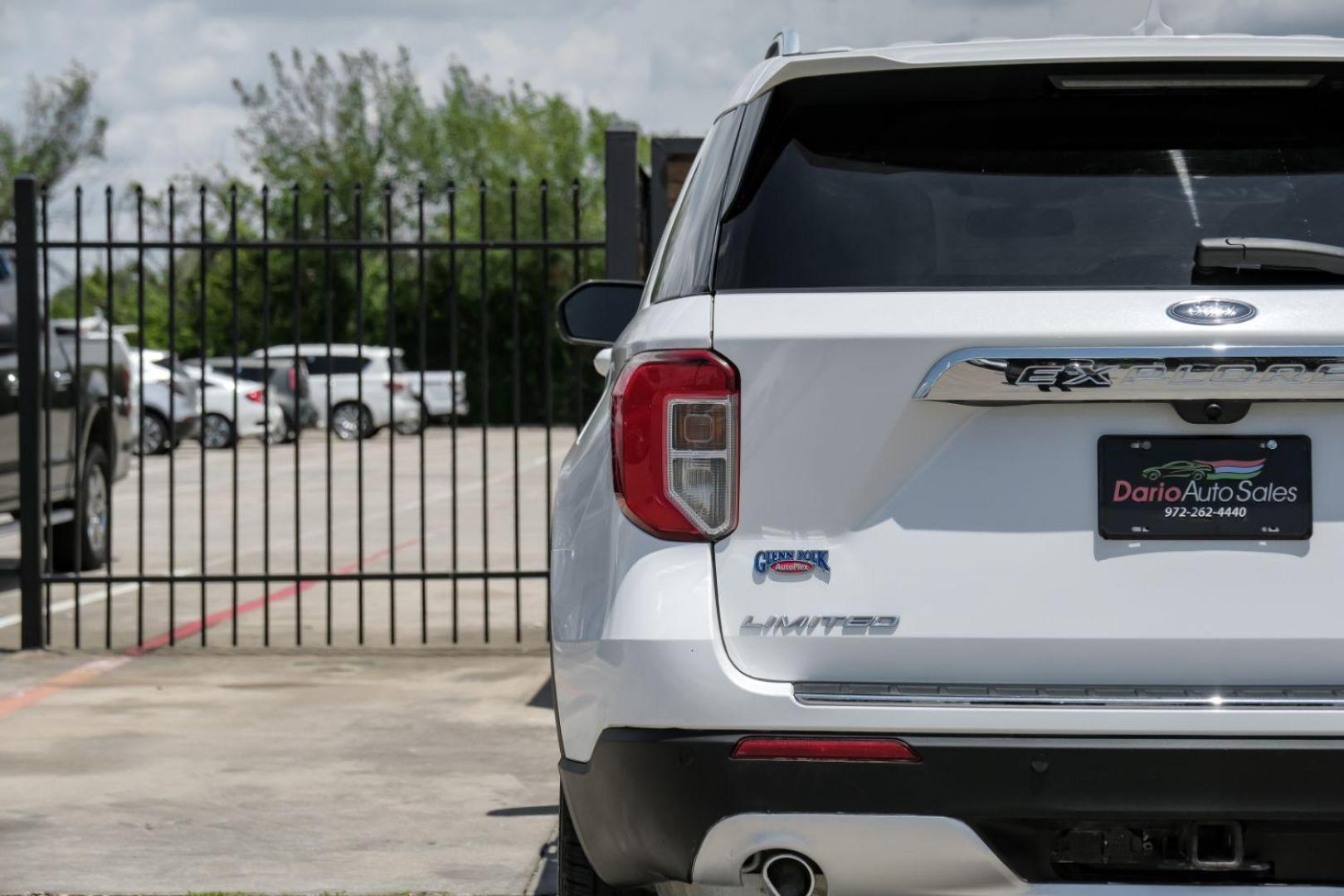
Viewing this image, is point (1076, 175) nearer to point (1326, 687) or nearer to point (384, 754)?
point (1326, 687)

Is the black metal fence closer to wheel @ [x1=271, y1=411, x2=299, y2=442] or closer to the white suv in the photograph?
wheel @ [x1=271, y1=411, x2=299, y2=442]

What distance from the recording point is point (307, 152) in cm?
5762

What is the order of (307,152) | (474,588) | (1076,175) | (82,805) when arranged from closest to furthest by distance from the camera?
(1076,175) < (82,805) < (474,588) < (307,152)

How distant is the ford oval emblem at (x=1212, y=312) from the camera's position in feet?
9.39

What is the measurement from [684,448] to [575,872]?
963mm

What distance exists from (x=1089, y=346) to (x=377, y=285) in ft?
154

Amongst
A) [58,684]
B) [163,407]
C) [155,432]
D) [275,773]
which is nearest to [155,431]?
[155,432]

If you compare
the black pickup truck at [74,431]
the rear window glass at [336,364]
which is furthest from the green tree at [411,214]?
the black pickup truck at [74,431]

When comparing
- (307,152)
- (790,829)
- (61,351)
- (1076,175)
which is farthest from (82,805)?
(307,152)

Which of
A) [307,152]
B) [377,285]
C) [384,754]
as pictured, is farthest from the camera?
[307,152]

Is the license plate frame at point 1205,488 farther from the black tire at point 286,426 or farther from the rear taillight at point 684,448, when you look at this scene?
the black tire at point 286,426

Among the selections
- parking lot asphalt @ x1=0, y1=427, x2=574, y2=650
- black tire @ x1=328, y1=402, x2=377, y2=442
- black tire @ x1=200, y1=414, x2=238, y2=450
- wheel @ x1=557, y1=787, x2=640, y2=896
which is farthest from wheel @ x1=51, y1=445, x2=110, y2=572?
black tire @ x1=328, y1=402, x2=377, y2=442

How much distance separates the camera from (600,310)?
462cm

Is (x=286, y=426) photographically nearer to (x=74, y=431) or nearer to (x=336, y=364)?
(x=336, y=364)
